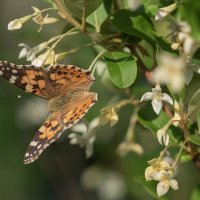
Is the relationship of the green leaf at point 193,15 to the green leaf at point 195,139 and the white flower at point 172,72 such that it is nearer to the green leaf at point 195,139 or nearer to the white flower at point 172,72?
the white flower at point 172,72

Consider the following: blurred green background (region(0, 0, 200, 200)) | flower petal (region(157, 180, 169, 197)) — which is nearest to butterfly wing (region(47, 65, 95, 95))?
flower petal (region(157, 180, 169, 197))

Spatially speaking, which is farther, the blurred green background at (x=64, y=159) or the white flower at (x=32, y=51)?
the blurred green background at (x=64, y=159)

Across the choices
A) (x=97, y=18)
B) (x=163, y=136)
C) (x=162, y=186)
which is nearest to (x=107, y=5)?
(x=97, y=18)

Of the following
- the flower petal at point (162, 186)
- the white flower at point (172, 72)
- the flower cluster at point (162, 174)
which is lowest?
the flower petal at point (162, 186)

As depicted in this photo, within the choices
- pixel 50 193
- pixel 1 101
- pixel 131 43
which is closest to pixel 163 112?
pixel 131 43

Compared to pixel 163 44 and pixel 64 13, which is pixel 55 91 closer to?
pixel 64 13

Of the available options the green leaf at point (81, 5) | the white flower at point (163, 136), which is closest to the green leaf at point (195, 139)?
the white flower at point (163, 136)
